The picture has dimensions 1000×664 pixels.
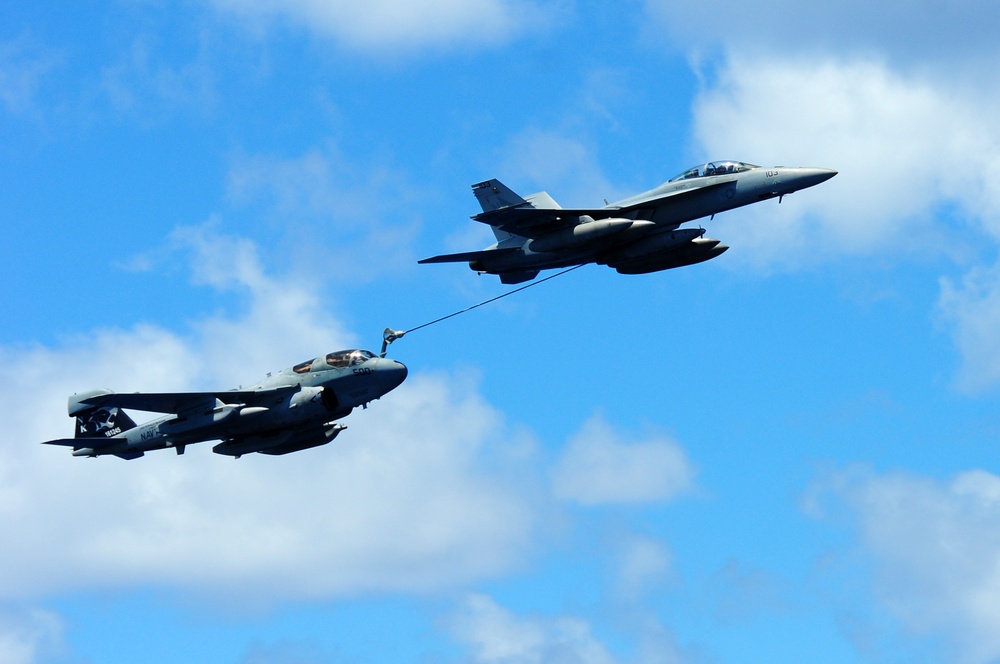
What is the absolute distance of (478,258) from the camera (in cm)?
6016

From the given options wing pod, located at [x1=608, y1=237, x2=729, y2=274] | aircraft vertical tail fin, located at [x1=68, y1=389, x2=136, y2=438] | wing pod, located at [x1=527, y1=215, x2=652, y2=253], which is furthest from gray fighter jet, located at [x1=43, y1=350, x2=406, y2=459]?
wing pod, located at [x1=608, y1=237, x2=729, y2=274]

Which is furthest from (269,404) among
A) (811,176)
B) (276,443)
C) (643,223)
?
(811,176)

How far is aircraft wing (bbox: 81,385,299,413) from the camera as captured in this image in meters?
56.5

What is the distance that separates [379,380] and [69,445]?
13.4 m

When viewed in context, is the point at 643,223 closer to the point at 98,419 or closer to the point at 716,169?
the point at 716,169

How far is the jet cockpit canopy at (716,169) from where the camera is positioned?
57.8 metres

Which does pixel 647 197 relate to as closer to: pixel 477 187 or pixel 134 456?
pixel 477 187

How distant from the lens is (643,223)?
56.8 metres

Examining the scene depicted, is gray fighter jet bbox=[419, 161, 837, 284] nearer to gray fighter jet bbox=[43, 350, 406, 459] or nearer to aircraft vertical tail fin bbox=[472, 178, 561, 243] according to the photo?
aircraft vertical tail fin bbox=[472, 178, 561, 243]

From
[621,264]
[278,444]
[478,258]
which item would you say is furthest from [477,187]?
[278,444]

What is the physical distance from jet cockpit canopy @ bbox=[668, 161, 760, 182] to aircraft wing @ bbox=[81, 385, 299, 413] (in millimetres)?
17681

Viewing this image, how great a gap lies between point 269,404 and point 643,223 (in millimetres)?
16162

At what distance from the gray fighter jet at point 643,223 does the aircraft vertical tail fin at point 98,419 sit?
48.0 feet

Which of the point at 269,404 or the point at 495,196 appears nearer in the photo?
the point at 269,404
